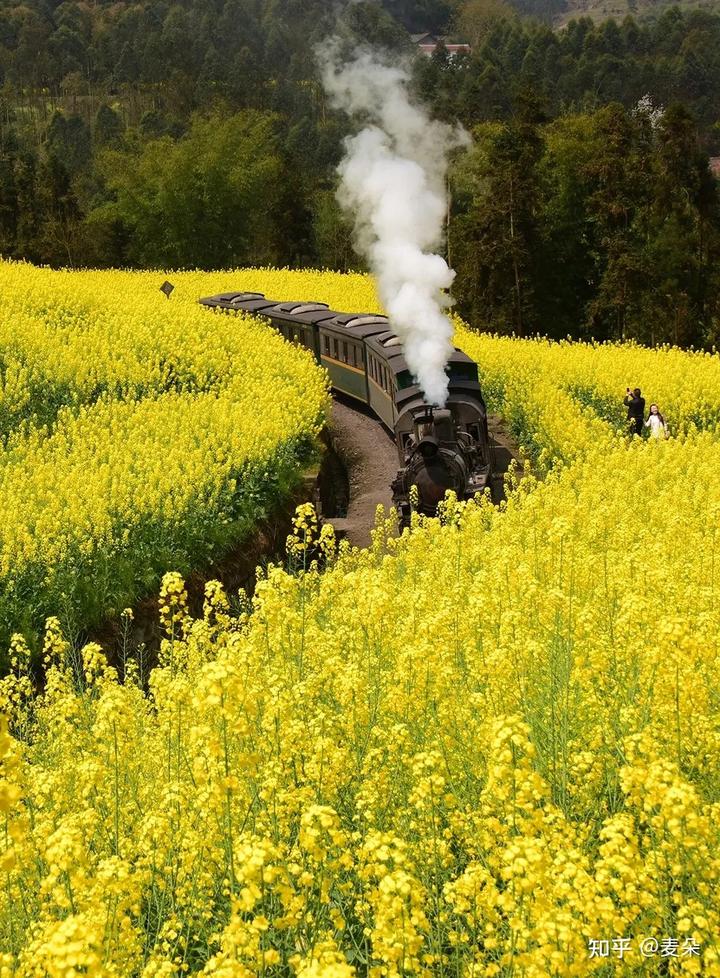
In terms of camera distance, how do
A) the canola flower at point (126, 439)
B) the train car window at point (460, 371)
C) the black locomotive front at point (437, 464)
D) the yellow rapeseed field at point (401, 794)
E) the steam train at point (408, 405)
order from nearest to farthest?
1. the yellow rapeseed field at point (401, 794)
2. the canola flower at point (126, 439)
3. the black locomotive front at point (437, 464)
4. the steam train at point (408, 405)
5. the train car window at point (460, 371)

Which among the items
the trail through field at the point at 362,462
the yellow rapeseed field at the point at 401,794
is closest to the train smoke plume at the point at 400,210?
the trail through field at the point at 362,462

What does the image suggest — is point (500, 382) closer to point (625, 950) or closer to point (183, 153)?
point (625, 950)

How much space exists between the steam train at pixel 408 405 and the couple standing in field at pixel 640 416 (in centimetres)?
389

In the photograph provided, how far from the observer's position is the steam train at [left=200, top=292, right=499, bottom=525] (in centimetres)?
1855

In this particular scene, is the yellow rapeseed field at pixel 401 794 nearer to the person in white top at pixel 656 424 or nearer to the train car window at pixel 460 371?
the person in white top at pixel 656 424

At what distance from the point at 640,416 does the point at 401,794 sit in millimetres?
19359

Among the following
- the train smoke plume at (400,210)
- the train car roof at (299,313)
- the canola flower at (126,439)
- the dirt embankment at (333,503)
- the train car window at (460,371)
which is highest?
the train smoke plume at (400,210)

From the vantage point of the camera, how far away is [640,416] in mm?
24094

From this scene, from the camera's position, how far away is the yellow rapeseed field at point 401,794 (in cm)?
430

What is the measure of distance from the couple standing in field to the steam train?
12.8 feet

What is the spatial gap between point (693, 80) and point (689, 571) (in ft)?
540

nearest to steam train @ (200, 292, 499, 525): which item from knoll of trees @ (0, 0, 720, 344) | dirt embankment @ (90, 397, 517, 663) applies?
dirt embankment @ (90, 397, 517, 663)

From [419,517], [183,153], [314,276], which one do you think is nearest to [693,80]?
[183,153]

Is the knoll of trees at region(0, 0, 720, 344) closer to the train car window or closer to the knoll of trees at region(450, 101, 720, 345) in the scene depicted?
the knoll of trees at region(450, 101, 720, 345)
